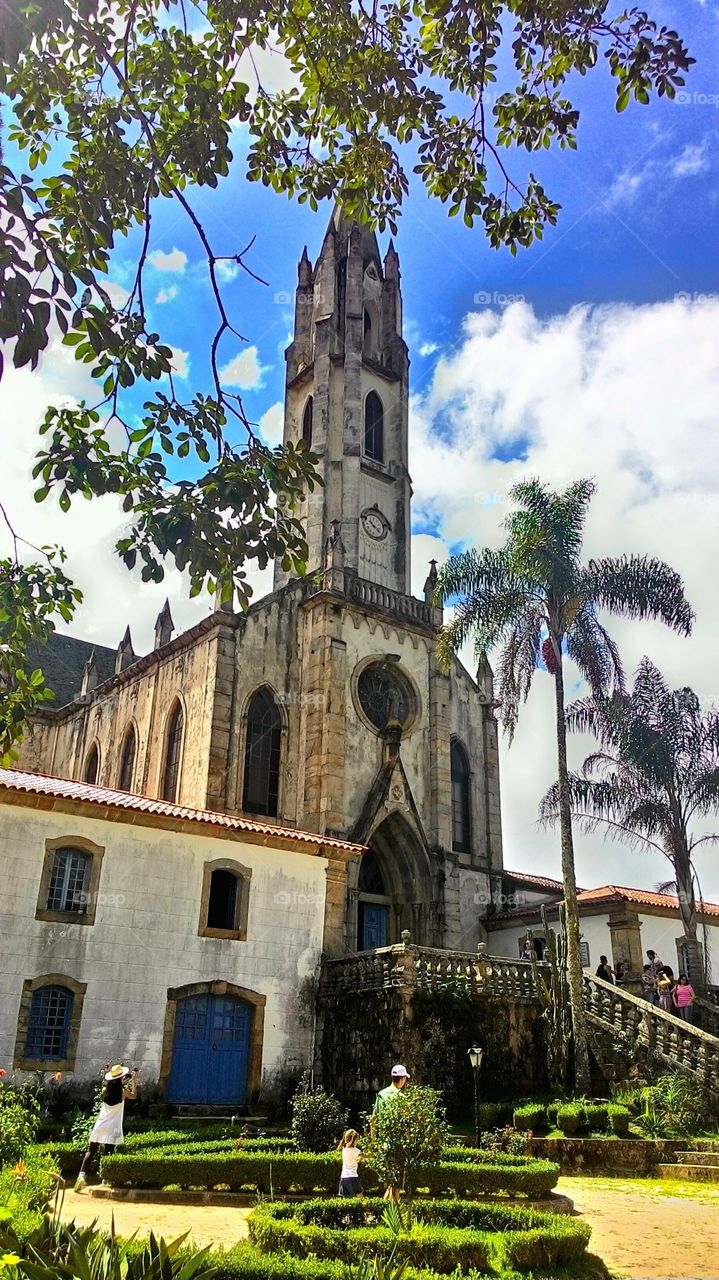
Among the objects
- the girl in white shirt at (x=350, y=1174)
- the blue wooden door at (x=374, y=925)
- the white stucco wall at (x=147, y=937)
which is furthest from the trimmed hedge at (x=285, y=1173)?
the blue wooden door at (x=374, y=925)

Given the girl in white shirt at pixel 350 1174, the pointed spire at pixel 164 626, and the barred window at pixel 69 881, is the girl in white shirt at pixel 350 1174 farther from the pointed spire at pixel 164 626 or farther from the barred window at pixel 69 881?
the pointed spire at pixel 164 626

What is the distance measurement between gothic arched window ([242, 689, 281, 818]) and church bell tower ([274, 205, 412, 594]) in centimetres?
491

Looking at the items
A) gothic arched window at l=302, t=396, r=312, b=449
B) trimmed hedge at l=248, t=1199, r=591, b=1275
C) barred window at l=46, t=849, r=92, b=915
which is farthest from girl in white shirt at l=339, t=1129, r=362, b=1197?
gothic arched window at l=302, t=396, r=312, b=449

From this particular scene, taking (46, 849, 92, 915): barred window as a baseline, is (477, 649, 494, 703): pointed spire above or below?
above

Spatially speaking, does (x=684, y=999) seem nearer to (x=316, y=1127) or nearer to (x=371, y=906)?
(x=371, y=906)

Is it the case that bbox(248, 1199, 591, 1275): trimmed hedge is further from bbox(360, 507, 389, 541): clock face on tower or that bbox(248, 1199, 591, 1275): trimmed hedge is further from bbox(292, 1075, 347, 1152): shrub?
bbox(360, 507, 389, 541): clock face on tower

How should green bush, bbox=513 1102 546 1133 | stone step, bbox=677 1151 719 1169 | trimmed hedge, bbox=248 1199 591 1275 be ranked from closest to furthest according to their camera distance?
trimmed hedge, bbox=248 1199 591 1275
stone step, bbox=677 1151 719 1169
green bush, bbox=513 1102 546 1133

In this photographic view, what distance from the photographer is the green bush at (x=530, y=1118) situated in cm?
1766

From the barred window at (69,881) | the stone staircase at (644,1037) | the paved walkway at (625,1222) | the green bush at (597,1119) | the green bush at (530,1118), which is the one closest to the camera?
the paved walkway at (625,1222)

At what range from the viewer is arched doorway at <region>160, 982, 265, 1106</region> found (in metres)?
19.8

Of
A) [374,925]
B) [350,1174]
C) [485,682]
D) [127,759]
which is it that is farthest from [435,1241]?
[485,682]

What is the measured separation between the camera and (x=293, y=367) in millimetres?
Result: 38812

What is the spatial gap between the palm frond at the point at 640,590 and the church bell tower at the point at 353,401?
9.81 meters

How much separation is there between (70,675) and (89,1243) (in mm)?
40201
